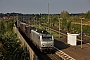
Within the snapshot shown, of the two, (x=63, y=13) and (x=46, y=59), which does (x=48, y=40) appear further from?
(x=63, y=13)

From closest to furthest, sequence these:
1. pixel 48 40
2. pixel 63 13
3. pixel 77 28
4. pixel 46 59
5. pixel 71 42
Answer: pixel 46 59 → pixel 48 40 → pixel 71 42 → pixel 77 28 → pixel 63 13

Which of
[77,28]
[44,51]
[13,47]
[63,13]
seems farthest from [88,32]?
[63,13]

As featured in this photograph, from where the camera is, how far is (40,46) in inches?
1369

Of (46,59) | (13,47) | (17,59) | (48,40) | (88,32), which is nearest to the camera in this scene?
(17,59)

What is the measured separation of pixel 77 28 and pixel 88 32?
11.0m

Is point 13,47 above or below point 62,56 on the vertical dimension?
above

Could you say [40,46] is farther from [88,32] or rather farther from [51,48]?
[88,32]

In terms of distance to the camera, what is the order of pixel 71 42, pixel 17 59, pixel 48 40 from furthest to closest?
pixel 71 42 → pixel 48 40 → pixel 17 59

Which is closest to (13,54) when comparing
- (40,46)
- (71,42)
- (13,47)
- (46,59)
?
(13,47)

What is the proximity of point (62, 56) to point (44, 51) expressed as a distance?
9.25 ft

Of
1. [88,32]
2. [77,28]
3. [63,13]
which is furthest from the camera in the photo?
[63,13]

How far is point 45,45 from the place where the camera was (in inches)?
1352

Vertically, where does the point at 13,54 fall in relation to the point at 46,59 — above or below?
above

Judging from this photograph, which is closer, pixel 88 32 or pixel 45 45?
pixel 45 45
